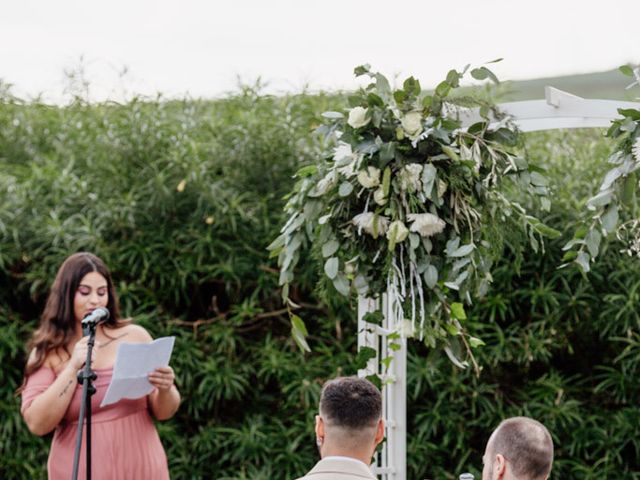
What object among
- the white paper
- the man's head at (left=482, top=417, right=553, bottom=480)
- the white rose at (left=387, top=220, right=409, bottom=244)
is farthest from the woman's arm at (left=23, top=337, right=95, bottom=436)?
the man's head at (left=482, top=417, right=553, bottom=480)

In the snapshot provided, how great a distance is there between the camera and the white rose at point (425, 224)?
9.93ft

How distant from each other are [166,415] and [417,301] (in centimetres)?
110

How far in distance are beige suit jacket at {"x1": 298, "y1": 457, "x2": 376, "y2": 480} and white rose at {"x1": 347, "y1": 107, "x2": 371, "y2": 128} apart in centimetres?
117

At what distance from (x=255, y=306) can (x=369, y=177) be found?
1903mm

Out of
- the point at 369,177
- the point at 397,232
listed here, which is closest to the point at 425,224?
the point at 397,232

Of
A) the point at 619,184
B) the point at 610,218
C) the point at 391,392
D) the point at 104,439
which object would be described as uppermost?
the point at 619,184

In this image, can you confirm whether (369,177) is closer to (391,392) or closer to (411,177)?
(411,177)

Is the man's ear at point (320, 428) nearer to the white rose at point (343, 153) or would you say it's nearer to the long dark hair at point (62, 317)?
the white rose at point (343, 153)

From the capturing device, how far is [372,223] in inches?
122

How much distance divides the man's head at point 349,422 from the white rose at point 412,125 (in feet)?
3.11

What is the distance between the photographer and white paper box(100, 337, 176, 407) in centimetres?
332

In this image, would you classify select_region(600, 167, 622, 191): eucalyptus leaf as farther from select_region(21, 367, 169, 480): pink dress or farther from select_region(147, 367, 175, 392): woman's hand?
select_region(21, 367, 169, 480): pink dress

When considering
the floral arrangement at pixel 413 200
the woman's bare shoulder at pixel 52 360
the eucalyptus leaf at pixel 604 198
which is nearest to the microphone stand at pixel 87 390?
the woman's bare shoulder at pixel 52 360

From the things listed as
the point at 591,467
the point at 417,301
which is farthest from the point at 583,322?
the point at 417,301
